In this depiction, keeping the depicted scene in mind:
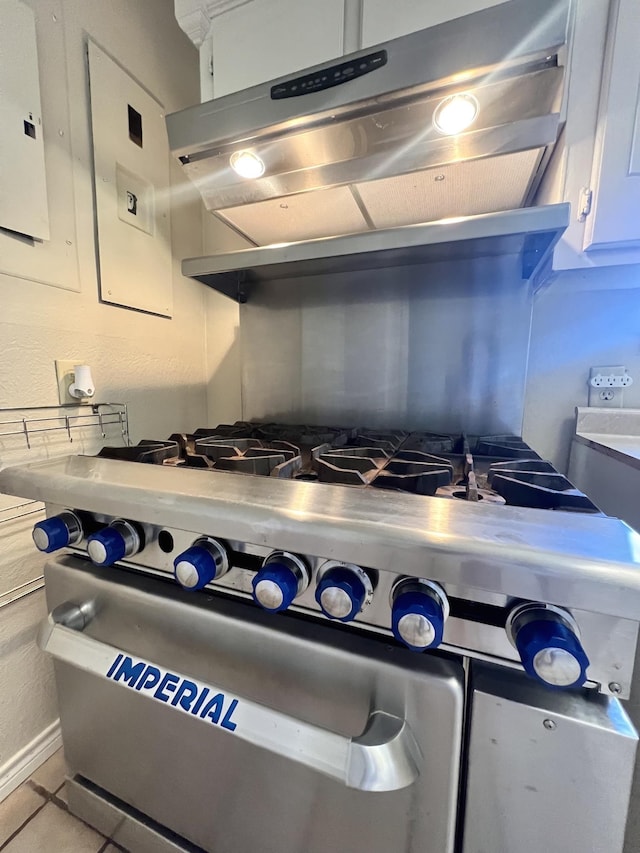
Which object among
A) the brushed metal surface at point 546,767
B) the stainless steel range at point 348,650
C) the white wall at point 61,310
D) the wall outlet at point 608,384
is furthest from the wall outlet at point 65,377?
the wall outlet at point 608,384

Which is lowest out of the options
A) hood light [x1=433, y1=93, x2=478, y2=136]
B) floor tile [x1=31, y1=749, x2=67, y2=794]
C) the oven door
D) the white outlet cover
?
floor tile [x1=31, y1=749, x2=67, y2=794]

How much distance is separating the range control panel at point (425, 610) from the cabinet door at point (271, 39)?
0.94 metres

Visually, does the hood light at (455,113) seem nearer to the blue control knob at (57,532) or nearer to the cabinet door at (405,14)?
the cabinet door at (405,14)

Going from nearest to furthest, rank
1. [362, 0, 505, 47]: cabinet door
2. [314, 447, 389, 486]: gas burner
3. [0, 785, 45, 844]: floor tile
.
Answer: [314, 447, 389, 486]: gas burner → [362, 0, 505, 47]: cabinet door → [0, 785, 45, 844]: floor tile

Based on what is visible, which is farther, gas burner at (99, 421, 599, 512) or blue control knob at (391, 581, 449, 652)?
gas burner at (99, 421, 599, 512)

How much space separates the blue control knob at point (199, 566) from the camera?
16.3 inches

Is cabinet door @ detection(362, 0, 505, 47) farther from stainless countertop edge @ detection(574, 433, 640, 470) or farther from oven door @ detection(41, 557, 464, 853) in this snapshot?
oven door @ detection(41, 557, 464, 853)

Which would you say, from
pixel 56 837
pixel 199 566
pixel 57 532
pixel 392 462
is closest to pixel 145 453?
pixel 57 532

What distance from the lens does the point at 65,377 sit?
89 centimetres

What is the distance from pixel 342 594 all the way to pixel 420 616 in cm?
8

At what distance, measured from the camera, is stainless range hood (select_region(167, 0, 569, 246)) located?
0.54 m

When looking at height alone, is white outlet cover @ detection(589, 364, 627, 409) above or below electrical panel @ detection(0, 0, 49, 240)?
below

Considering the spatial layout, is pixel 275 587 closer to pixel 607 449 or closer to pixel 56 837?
pixel 607 449

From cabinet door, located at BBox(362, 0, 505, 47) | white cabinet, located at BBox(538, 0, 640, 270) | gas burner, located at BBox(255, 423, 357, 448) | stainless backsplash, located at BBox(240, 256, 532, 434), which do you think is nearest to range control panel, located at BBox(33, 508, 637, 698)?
gas burner, located at BBox(255, 423, 357, 448)
